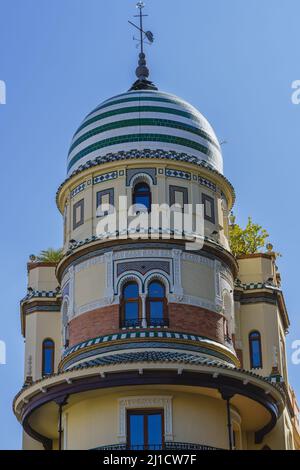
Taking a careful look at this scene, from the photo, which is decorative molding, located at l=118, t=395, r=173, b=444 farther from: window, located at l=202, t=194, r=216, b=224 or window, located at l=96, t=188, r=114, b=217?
window, located at l=202, t=194, r=216, b=224

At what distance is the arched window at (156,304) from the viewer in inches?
1757

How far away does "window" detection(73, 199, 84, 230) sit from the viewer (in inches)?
1882

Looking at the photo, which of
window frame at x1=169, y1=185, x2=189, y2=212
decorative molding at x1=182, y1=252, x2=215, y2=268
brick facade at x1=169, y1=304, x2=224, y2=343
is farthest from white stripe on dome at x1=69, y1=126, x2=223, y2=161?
brick facade at x1=169, y1=304, x2=224, y2=343

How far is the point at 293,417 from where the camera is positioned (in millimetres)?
52156

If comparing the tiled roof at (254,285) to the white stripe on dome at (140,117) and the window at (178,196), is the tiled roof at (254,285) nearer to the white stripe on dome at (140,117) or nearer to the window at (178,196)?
the window at (178,196)

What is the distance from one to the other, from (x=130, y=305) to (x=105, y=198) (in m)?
4.52

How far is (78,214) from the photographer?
158 feet

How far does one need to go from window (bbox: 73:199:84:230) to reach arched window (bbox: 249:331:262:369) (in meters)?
8.11

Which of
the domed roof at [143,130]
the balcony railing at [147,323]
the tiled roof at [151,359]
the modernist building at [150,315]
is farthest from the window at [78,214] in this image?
the tiled roof at [151,359]

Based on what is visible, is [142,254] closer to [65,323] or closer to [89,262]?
[89,262]

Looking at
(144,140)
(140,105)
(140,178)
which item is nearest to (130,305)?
(140,178)

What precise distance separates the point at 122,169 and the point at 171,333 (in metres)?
6.87
